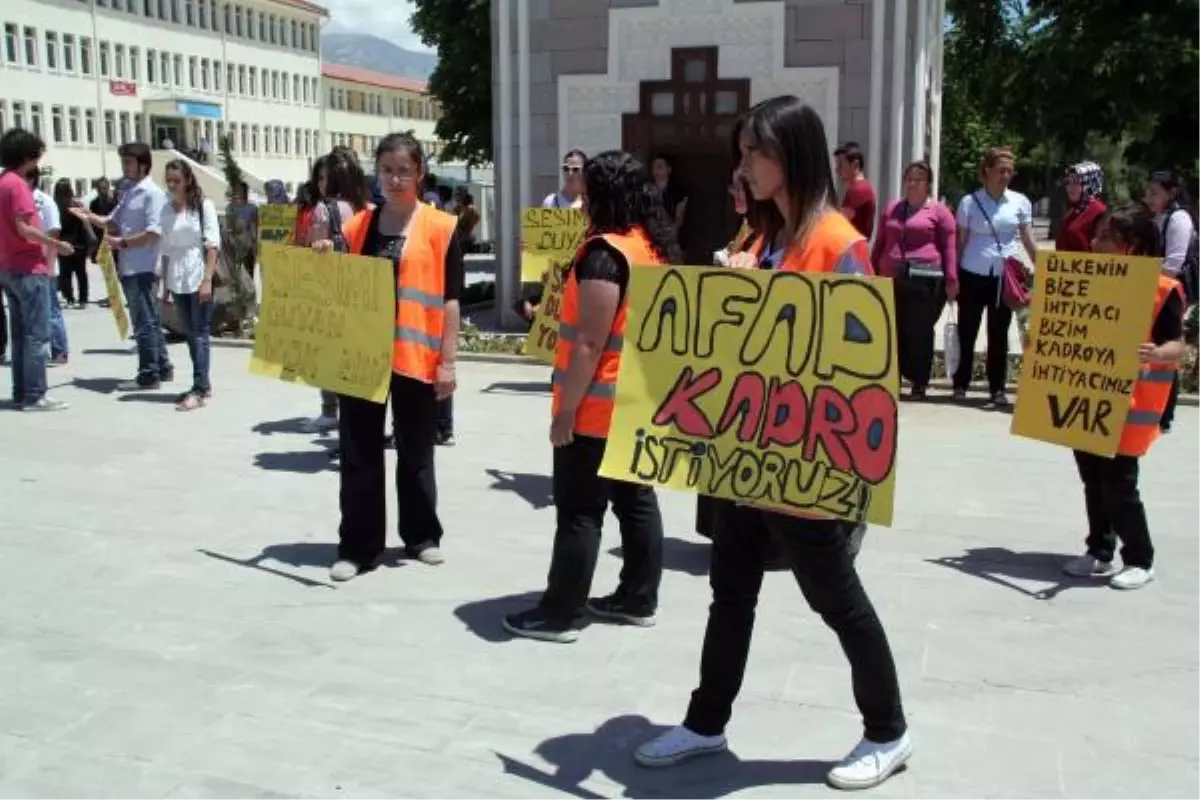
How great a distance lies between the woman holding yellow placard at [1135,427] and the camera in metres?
5.34

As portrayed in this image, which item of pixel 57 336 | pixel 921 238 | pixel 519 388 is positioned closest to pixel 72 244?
pixel 57 336

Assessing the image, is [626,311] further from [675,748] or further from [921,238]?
[921,238]

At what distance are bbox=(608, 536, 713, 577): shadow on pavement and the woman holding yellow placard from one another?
1.81 m

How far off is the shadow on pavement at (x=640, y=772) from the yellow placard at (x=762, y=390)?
2.97ft

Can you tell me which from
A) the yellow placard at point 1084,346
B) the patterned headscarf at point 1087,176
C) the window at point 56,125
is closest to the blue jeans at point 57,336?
the patterned headscarf at point 1087,176

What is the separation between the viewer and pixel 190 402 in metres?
9.62

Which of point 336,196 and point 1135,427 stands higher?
point 336,196

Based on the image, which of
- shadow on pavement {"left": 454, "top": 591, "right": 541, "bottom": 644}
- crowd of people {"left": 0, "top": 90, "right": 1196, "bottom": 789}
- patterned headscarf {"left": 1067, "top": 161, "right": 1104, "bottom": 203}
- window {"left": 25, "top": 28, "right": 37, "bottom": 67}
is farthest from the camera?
window {"left": 25, "top": 28, "right": 37, "bottom": 67}

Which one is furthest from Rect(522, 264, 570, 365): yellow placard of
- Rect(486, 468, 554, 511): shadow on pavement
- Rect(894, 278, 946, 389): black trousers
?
Rect(894, 278, 946, 389): black trousers

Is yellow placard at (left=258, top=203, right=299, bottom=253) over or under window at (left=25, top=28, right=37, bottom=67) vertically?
under

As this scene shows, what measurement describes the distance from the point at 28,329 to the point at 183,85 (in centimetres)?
6856

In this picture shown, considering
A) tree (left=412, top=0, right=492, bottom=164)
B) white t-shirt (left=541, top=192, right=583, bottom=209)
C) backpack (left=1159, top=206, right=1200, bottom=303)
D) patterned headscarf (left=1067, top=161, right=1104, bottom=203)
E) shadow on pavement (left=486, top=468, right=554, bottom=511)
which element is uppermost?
tree (left=412, top=0, right=492, bottom=164)

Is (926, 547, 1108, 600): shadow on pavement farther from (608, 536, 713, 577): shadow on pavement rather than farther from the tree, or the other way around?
the tree

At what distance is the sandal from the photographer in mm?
9578
